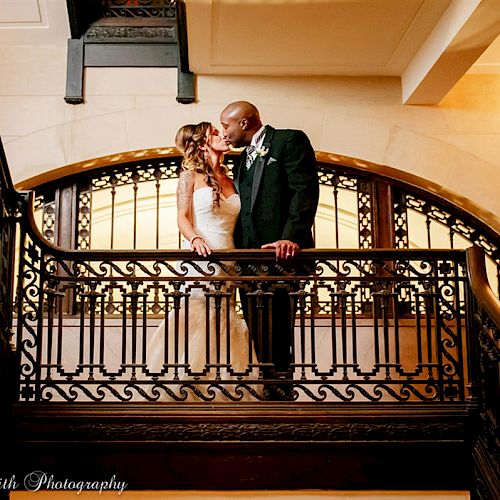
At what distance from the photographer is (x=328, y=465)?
4.66 metres

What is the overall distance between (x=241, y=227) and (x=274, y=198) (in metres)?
0.31

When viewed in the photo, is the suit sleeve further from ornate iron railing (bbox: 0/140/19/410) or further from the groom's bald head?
ornate iron railing (bbox: 0/140/19/410)

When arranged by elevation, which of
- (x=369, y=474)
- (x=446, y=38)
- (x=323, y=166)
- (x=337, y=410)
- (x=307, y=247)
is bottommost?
(x=369, y=474)

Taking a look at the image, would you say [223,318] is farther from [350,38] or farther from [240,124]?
[350,38]

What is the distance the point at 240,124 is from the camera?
17.6 feet

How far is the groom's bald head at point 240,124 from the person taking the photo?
5375 mm

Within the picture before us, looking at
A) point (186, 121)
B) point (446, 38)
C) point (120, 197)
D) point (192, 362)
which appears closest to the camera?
point (192, 362)

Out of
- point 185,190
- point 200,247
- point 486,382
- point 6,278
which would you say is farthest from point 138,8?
point 486,382

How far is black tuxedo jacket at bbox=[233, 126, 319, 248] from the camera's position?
206 inches

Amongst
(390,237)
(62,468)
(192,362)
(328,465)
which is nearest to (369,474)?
(328,465)

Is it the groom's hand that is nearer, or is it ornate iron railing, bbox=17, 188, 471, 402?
ornate iron railing, bbox=17, 188, 471, 402

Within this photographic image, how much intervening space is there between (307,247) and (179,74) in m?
3.09

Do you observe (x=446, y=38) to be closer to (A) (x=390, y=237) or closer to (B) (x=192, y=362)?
(A) (x=390, y=237)

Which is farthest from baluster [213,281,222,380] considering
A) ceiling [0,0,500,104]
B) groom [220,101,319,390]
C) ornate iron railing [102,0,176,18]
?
ornate iron railing [102,0,176,18]
